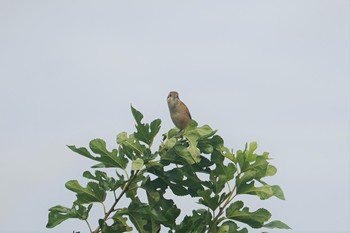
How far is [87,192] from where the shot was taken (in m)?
4.91

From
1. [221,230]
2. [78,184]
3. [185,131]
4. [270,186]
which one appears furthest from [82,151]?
[270,186]

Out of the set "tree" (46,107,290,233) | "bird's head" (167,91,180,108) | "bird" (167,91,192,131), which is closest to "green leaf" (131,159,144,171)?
"tree" (46,107,290,233)

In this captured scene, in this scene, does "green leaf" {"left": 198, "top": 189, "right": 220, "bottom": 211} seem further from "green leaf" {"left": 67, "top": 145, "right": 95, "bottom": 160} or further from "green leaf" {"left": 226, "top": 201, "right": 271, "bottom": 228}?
"green leaf" {"left": 67, "top": 145, "right": 95, "bottom": 160}

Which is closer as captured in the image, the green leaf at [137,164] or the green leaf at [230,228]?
Answer: the green leaf at [137,164]

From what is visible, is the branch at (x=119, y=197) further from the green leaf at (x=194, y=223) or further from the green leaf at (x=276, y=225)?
the green leaf at (x=276, y=225)

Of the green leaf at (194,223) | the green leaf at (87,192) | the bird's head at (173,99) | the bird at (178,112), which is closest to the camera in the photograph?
the green leaf at (194,223)

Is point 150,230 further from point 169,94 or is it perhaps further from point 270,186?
point 169,94

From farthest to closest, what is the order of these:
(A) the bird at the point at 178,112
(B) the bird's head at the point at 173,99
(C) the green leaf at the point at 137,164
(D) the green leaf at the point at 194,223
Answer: (B) the bird's head at the point at 173,99 < (A) the bird at the point at 178,112 < (D) the green leaf at the point at 194,223 < (C) the green leaf at the point at 137,164

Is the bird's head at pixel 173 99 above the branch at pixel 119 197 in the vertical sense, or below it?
above

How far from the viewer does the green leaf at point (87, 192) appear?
4.85 metres

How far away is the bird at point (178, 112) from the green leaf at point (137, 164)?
16.8 feet

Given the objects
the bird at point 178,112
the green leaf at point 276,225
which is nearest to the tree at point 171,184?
the green leaf at point 276,225

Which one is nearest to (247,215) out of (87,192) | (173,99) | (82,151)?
(87,192)

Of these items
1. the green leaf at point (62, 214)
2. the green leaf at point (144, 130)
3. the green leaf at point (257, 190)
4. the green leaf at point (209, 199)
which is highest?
the green leaf at point (144, 130)
